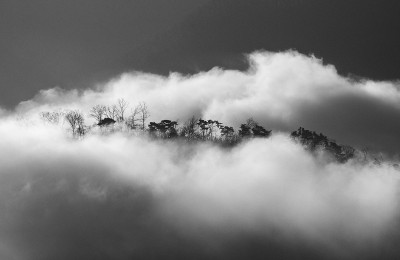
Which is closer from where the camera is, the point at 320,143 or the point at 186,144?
the point at 320,143

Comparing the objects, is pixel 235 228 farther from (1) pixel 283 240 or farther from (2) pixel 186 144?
(2) pixel 186 144

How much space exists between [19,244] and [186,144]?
85.1 metres

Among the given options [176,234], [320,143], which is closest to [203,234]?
[176,234]

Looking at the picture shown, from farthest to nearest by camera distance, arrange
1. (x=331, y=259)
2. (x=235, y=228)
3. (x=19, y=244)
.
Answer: (x=235, y=228), (x=331, y=259), (x=19, y=244)

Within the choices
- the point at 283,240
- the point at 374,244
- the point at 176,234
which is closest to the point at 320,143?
the point at 283,240

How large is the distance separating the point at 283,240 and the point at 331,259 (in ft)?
76.1

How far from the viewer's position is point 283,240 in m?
183

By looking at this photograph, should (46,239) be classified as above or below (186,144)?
below

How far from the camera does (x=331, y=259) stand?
177m

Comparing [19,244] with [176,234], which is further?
[176,234]

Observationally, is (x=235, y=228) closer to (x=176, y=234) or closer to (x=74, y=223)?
(x=176, y=234)

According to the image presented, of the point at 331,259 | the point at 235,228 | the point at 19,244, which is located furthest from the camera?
the point at 235,228

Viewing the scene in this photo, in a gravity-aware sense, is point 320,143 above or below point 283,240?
above

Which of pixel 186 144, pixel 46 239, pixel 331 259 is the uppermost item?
pixel 186 144
